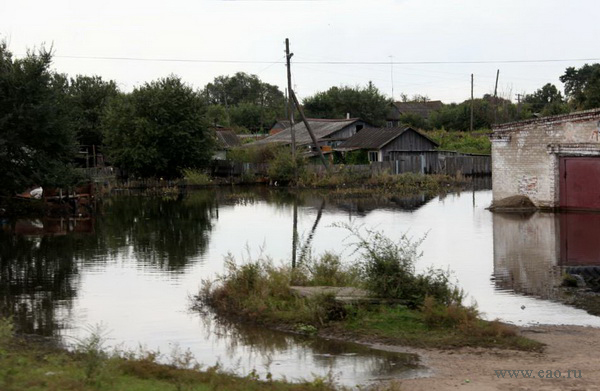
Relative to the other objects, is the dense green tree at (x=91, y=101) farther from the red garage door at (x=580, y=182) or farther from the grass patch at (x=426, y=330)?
the grass patch at (x=426, y=330)

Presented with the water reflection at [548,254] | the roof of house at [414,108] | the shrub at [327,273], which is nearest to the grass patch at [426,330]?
the shrub at [327,273]

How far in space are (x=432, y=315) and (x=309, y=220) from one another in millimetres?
19296

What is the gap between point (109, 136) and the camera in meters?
Result: 58.8

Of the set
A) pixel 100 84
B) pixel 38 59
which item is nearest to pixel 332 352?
pixel 38 59

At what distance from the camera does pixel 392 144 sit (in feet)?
197

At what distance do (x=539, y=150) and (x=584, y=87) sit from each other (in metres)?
43.2

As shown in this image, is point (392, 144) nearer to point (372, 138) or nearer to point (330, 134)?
point (372, 138)

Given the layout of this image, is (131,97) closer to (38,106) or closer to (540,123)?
(38,106)

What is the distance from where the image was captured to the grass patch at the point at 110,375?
897 cm

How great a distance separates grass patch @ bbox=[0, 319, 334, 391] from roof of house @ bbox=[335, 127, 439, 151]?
4961 cm

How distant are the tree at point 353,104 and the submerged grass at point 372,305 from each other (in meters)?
74.9

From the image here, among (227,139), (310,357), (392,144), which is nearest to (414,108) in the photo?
(227,139)

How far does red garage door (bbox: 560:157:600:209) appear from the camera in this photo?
30672mm

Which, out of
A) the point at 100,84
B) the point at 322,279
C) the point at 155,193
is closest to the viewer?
the point at 322,279
